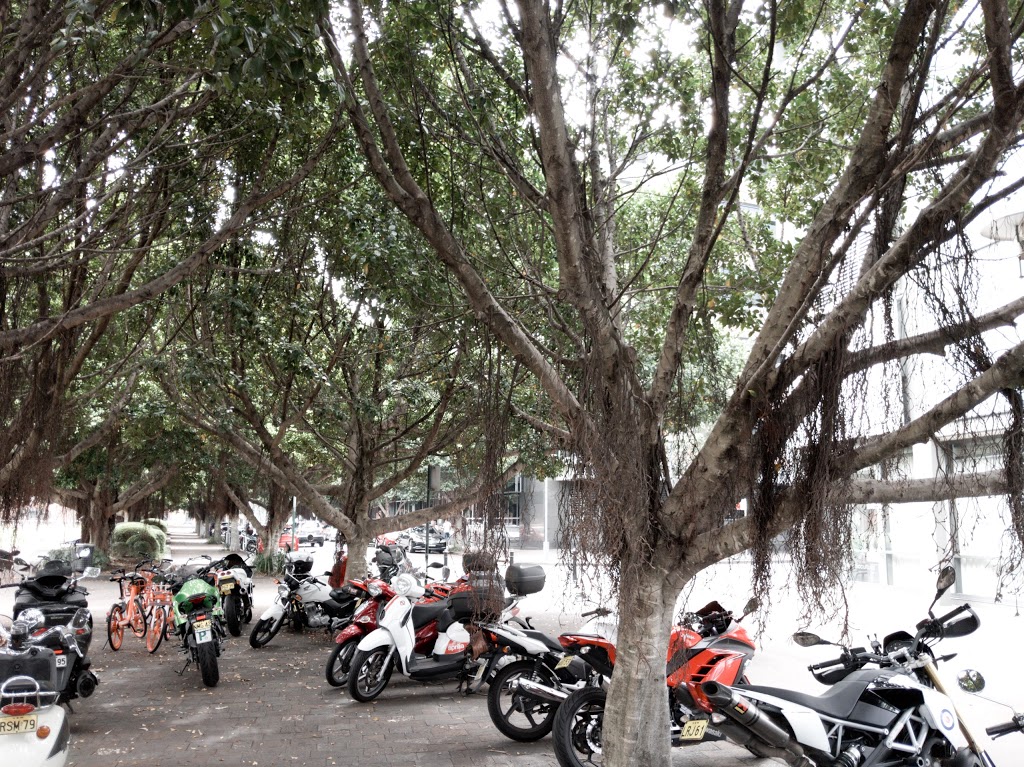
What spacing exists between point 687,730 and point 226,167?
7.42 m

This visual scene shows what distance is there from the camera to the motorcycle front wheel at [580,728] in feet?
18.5

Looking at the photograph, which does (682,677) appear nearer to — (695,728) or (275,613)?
(695,728)

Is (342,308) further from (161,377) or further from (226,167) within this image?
(226,167)

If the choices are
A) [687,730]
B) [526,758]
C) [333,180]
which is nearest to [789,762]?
[687,730]

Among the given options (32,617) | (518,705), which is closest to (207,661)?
(32,617)

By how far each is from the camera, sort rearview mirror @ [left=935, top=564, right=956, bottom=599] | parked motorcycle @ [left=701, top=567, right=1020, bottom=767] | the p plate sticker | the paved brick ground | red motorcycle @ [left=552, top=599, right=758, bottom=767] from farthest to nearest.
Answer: the paved brick ground, red motorcycle @ [left=552, top=599, right=758, bottom=767], the p plate sticker, parked motorcycle @ [left=701, top=567, right=1020, bottom=767], rearview mirror @ [left=935, top=564, right=956, bottom=599]

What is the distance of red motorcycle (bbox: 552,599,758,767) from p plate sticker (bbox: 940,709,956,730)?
1.21 metres

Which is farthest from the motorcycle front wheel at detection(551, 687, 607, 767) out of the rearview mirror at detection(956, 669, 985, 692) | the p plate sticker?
the rearview mirror at detection(956, 669, 985, 692)

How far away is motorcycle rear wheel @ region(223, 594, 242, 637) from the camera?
12133mm

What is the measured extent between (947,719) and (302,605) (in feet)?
31.9

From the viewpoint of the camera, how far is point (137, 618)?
12148 millimetres

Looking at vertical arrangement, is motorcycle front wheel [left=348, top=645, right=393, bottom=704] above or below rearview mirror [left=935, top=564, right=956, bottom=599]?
below

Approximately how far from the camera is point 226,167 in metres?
9.36

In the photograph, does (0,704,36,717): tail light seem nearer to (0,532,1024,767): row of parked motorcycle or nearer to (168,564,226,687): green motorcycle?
(0,532,1024,767): row of parked motorcycle
